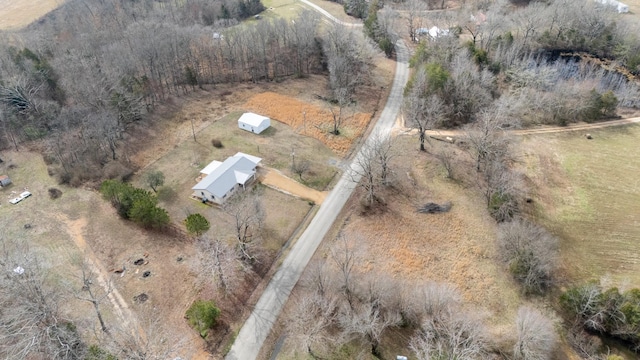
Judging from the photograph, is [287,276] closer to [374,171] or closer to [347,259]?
[347,259]

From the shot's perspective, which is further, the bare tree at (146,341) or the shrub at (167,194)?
the shrub at (167,194)

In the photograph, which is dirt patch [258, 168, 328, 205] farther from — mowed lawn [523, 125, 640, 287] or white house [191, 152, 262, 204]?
mowed lawn [523, 125, 640, 287]

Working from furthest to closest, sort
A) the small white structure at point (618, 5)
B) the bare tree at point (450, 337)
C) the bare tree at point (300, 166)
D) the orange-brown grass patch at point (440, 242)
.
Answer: the small white structure at point (618, 5), the bare tree at point (300, 166), the orange-brown grass patch at point (440, 242), the bare tree at point (450, 337)

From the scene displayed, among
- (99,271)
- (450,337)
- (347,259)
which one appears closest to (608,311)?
(450,337)

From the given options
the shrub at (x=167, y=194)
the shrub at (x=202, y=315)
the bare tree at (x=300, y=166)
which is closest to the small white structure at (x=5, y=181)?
the shrub at (x=167, y=194)

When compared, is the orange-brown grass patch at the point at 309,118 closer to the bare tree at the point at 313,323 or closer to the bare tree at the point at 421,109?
the bare tree at the point at 421,109

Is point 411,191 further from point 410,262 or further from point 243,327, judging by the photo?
point 243,327
